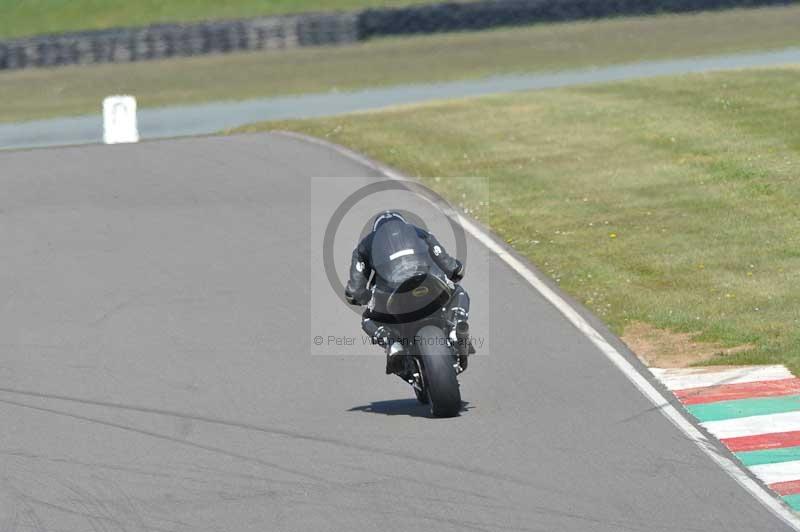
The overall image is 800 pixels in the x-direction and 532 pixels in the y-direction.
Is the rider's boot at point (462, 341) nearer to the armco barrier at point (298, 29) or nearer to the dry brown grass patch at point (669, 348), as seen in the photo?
the dry brown grass patch at point (669, 348)

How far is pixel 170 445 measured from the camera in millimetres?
11641

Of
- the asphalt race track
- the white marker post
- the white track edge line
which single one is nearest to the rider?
the asphalt race track

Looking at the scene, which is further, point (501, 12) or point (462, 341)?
point (501, 12)

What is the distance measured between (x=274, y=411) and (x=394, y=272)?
1800 mm

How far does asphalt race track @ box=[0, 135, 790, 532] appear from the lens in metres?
10.1

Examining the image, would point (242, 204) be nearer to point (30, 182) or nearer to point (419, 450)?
point (30, 182)

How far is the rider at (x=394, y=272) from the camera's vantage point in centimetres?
1168

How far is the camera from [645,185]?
2189 centimetres

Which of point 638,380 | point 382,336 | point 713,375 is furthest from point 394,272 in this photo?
point 713,375

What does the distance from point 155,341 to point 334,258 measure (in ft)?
12.4

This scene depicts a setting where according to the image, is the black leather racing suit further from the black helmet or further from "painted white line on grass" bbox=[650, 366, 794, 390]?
"painted white line on grass" bbox=[650, 366, 794, 390]

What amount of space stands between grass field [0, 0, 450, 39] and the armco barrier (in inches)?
253

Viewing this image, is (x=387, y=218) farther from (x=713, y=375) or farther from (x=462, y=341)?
(x=713, y=375)

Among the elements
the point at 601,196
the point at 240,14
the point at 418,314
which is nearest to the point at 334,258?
the point at 601,196
